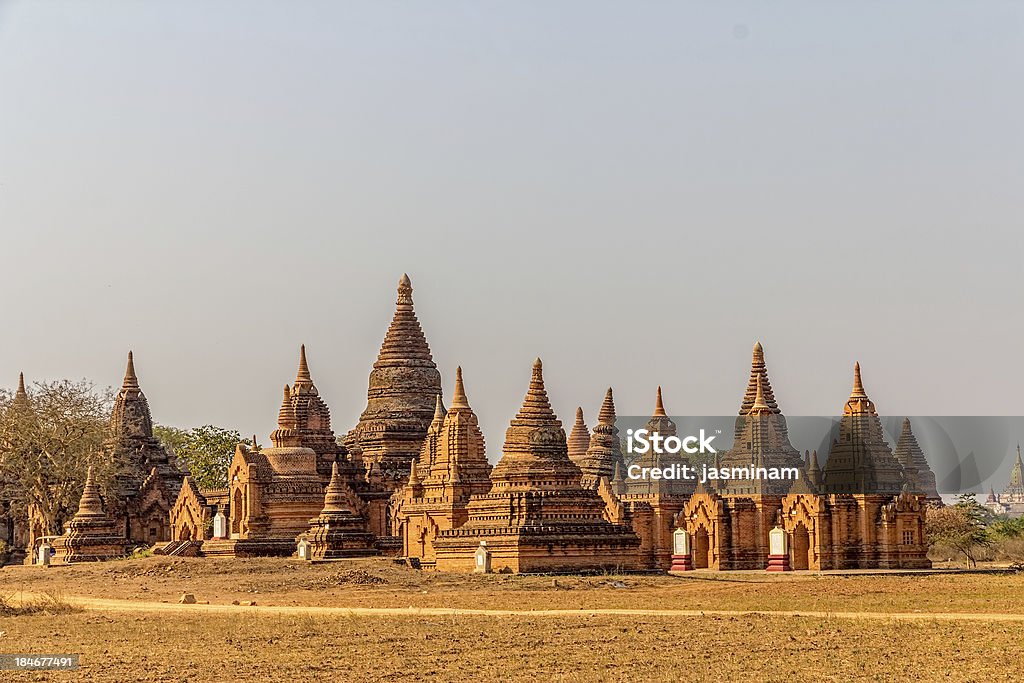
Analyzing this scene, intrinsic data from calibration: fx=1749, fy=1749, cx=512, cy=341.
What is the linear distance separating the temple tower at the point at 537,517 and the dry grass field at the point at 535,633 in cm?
286

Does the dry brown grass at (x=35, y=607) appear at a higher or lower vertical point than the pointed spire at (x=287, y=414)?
lower

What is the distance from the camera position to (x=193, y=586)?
2005 inches

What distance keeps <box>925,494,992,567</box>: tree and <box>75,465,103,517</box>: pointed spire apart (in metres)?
33.7

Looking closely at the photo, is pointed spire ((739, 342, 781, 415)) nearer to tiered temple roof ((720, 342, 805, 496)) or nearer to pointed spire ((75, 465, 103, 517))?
tiered temple roof ((720, 342, 805, 496))

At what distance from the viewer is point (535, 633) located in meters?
34.1

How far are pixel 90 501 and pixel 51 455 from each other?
6344 mm

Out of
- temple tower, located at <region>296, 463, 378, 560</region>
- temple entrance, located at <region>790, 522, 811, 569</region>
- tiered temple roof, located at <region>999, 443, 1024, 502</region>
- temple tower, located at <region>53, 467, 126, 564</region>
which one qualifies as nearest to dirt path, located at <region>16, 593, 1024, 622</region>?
temple tower, located at <region>296, 463, 378, 560</region>

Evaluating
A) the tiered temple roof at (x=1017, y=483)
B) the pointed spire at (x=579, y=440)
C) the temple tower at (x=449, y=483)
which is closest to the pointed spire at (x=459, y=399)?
the temple tower at (x=449, y=483)

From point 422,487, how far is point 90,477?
13899 mm

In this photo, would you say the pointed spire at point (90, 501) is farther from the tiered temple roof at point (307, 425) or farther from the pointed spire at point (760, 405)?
the pointed spire at point (760, 405)

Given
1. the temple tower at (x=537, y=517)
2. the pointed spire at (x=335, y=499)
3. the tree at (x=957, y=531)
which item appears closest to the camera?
the temple tower at (x=537, y=517)

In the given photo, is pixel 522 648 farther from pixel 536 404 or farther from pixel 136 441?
pixel 136 441

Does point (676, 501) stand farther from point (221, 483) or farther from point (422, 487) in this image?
point (221, 483)

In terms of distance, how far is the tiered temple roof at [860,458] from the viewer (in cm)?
6769
